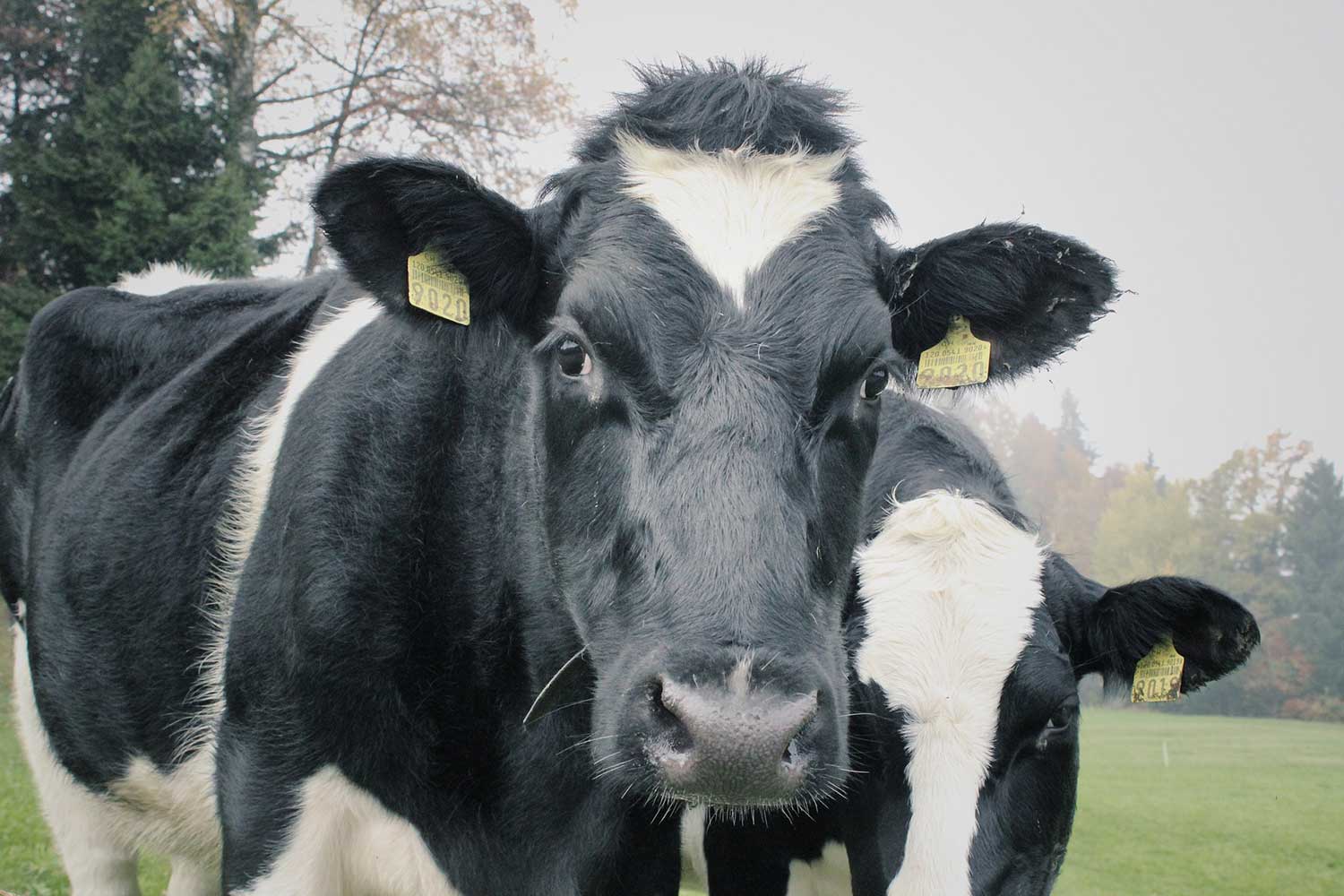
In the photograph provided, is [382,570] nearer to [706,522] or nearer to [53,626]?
[706,522]

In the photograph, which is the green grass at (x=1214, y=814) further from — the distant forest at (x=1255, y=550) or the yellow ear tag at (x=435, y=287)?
the yellow ear tag at (x=435, y=287)

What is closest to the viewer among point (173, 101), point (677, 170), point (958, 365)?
point (677, 170)

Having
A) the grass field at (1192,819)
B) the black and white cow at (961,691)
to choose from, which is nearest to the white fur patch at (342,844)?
the black and white cow at (961,691)

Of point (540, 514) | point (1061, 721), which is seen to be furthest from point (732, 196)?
point (1061, 721)

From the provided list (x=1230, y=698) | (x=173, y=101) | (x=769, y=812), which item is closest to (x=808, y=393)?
(x=769, y=812)

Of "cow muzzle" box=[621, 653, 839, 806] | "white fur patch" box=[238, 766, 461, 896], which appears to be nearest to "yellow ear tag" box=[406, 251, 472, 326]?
"white fur patch" box=[238, 766, 461, 896]

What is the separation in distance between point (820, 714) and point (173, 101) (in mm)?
14898

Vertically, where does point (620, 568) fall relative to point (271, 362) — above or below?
below

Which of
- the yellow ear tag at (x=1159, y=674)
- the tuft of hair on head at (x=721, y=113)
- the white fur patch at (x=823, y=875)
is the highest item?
→ the tuft of hair on head at (x=721, y=113)

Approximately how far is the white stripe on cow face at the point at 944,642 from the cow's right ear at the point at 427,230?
5.54ft

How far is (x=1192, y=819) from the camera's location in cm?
1042

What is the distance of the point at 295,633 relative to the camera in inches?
123

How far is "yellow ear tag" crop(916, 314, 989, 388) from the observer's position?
334 cm

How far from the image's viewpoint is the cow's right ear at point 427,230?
2.89 metres
